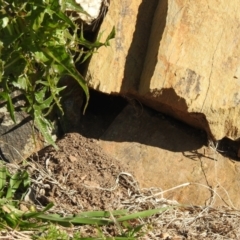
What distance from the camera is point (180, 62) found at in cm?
310

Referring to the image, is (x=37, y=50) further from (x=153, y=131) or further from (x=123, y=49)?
(x=153, y=131)

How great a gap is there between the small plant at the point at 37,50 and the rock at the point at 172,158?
1.26 ft

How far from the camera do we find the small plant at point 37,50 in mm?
2914

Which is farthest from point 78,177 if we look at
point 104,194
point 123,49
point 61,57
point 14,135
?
point 123,49

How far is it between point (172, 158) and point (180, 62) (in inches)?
18.8

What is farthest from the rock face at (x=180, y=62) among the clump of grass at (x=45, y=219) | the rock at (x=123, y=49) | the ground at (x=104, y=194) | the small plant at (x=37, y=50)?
the clump of grass at (x=45, y=219)

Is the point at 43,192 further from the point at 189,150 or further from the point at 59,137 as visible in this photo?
the point at 189,150

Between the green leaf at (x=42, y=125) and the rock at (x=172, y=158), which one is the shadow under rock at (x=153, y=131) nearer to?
the rock at (x=172, y=158)

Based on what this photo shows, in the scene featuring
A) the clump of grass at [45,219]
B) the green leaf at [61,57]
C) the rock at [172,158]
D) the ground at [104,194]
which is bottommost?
the clump of grass at [45,219]

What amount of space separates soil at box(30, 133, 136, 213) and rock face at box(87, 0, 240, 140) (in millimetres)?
299

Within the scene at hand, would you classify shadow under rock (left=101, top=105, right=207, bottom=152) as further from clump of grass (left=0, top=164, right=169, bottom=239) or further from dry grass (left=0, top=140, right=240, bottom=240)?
clump of grass (left=0, top=164, right=169, bottom=239)

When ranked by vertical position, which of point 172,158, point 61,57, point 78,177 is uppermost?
point 61,57

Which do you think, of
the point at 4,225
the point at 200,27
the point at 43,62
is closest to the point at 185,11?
the point at 200,27

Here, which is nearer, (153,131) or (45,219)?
(45,219)
